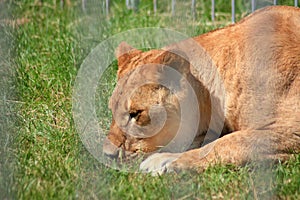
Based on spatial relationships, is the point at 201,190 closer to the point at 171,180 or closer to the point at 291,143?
the point at 171,180

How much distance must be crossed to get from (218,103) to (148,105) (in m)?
0.36

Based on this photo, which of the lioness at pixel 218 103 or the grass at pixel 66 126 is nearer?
the grass at pixel 66 126

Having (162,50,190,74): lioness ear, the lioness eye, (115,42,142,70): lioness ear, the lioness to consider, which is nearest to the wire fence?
(115,42,142,70): lioness ear

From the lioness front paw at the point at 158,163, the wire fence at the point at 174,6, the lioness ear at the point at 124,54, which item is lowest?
the lioness front paw at the point at 158,163

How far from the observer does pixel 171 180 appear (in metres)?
3.32

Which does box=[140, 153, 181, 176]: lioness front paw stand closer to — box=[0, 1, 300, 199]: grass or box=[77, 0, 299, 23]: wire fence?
box=[0, 1, 300, 199]: grass

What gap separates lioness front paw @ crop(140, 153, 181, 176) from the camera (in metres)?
3.46

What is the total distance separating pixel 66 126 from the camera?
4047 mm

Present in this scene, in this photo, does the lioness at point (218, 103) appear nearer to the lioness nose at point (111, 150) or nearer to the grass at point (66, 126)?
the lioness nose at point (111, 150)

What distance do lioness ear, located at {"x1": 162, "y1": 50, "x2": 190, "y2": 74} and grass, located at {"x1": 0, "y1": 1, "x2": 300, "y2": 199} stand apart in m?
0.51

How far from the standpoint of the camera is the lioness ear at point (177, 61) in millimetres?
3602

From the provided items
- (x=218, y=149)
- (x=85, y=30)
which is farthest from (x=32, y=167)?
(x=85, y=30)

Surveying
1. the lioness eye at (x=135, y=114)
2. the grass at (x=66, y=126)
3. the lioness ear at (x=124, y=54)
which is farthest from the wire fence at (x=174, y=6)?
the lioness eye at (x=135, y=114)

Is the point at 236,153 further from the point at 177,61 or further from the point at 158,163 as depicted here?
the point at 177,61
